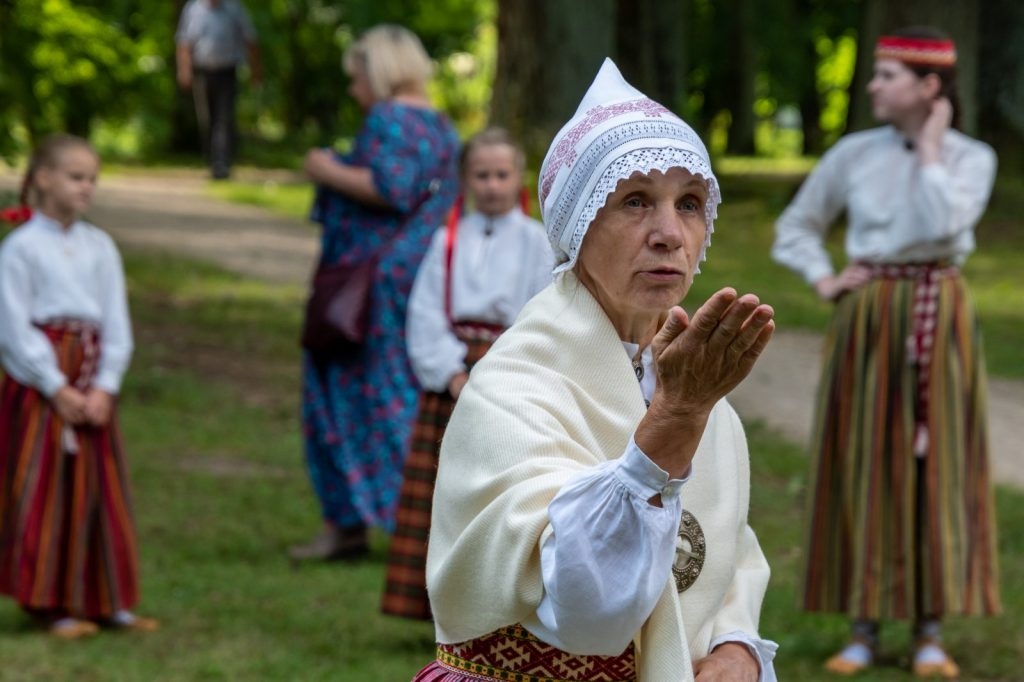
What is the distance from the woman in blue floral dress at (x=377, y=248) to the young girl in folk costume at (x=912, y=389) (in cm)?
186

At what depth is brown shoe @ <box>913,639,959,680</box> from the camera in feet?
20.3

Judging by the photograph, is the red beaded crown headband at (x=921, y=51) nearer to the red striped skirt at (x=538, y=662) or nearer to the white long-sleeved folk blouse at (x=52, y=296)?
the white long-sleeved folk blouse at (x=52, y=296)

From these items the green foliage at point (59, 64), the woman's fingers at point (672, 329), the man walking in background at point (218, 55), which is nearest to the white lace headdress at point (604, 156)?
the woman's fingers at point (672, 329)

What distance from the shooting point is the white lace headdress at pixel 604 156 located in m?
2.79

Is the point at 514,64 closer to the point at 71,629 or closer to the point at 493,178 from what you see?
the point at 493,178

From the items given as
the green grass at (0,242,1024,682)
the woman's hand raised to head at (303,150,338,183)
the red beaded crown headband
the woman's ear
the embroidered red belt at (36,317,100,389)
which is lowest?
the green grass at (0,242,1024,682)

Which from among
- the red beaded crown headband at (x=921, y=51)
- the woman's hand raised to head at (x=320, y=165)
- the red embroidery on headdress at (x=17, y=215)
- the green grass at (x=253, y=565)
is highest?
the red beaded crown headband at (x=921, y=51)

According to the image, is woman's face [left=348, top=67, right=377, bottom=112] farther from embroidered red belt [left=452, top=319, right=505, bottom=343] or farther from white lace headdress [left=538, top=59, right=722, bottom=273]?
white lace headdress [left=538, top=59, right=722, bottom=273]

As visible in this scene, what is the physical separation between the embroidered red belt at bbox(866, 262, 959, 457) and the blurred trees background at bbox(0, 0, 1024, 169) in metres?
5.52

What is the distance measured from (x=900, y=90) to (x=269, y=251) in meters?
10.7

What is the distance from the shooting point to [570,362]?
111 inches

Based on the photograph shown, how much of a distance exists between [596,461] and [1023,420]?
27.3ft

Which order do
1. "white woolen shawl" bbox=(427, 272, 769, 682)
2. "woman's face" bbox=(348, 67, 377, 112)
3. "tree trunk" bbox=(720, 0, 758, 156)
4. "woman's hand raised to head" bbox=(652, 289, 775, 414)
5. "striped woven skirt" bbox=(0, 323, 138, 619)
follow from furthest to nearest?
1. "tree trunk" bbox=(720, 0, 758, 156)
2. "woman's face" bbox=(348, 67, 377, 112)
3. "striped woven skirt" bbox=(0, 323, 138, 619)
4. "white woolen shawl" bbox=(427, 272, 769, 682)
5. "woman's hand raised to head" bbox=(652, 289, 775, 414)

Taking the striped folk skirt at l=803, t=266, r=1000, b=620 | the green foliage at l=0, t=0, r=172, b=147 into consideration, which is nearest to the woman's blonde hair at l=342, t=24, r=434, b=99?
the striped folk skirt at l=803, t=266, r=1000, b=620
